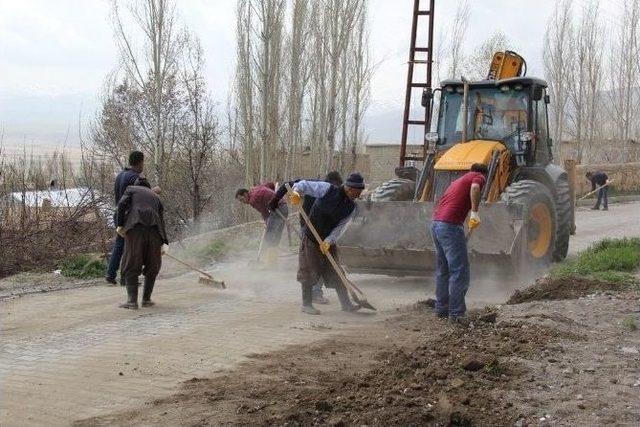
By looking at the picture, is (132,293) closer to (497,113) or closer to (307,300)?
(307,300)

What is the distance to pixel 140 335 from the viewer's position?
8086mm

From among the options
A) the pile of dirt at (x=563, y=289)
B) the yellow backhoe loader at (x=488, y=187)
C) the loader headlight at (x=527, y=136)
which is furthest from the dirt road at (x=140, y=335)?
the loader headlight at (x=527, y=136)

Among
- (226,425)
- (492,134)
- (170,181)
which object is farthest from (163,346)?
(170,181)

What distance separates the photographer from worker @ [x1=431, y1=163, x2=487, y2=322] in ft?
28.8

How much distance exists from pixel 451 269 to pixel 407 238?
265 cm

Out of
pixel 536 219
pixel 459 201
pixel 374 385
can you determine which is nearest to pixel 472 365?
pixel 374 385

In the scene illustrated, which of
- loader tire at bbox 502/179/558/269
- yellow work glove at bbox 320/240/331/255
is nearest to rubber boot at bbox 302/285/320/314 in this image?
yellow work glove at bbox 320/240/331/255

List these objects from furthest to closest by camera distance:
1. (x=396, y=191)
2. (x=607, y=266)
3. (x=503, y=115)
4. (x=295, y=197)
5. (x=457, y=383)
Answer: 1. (x=396, y=191)
2. (x=503, y=115)
3. (x=607, y=266)
4. (x=295, y=197)
5. (x=457, y=383)

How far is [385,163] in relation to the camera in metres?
42.6

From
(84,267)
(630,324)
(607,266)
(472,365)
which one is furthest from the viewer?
(84,267)

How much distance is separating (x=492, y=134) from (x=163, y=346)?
23.6 feet

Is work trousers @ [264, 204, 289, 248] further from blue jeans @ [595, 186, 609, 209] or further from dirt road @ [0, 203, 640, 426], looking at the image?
blue jeans @ [595, 186, 609, 209]

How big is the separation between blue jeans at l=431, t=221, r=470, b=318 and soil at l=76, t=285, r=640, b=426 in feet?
2.31

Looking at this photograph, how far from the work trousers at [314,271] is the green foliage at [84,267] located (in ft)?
13.3
